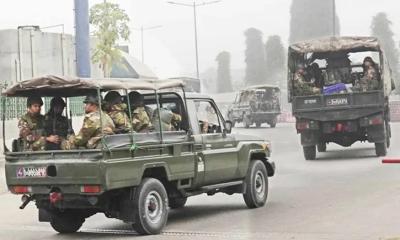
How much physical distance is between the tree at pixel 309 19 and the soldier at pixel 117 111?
57.3 meters

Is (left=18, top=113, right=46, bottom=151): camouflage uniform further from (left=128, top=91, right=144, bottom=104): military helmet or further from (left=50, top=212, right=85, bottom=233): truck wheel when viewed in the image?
(left=128, top=91, right=144, bottom=104): military helmet

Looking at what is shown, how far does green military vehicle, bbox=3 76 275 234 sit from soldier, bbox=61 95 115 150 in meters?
0.15

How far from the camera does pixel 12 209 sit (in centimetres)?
1246

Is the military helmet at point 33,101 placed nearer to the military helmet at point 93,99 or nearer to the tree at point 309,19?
the military helmet at point 93,99

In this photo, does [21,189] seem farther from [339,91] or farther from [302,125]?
[339,91]

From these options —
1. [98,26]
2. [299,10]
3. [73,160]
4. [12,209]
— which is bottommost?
[12,209]

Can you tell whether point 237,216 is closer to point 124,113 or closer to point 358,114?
point 124,113

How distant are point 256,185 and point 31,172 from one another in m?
3.58

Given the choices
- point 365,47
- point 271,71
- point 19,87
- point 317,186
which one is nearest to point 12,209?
point 19,87

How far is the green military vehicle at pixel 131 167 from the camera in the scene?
8.25 m

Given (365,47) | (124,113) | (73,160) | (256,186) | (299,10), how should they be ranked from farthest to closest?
(299,10)
(365,47)
(256,186)
(124,113)
(73,160)

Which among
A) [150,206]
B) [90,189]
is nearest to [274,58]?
[150,206]

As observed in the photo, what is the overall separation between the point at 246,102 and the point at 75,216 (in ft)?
103

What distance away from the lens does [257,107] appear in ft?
131
